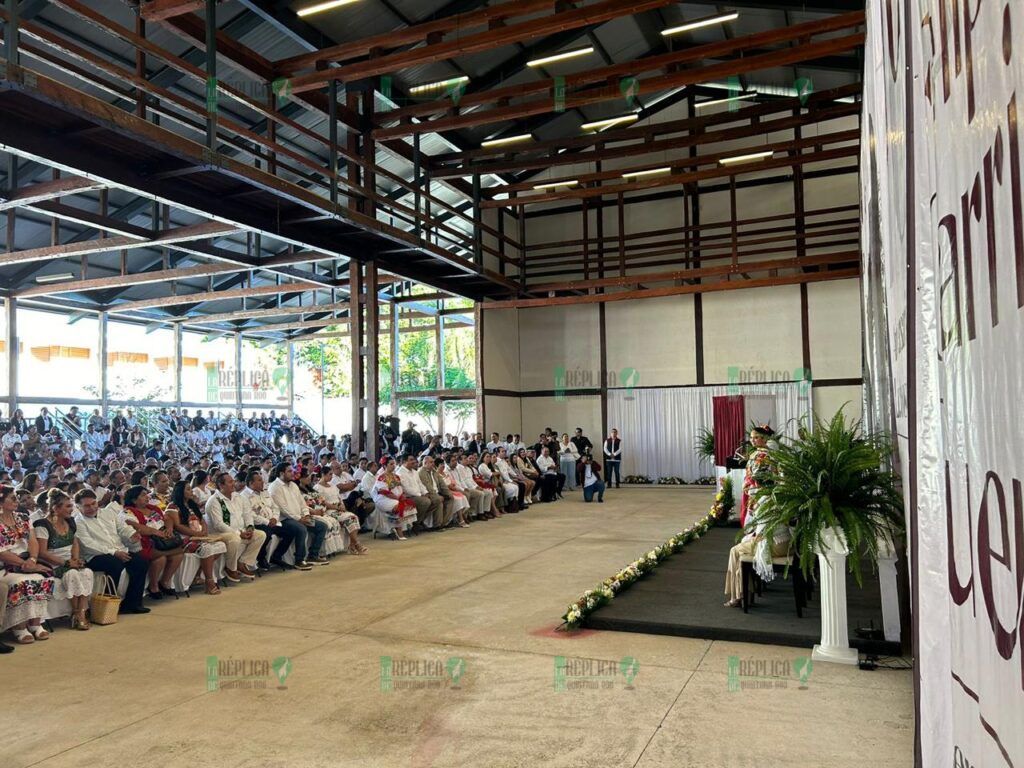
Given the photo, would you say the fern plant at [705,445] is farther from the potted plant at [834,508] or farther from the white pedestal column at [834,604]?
the white pedestal column at [834,604]

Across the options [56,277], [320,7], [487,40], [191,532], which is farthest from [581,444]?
[56,277]

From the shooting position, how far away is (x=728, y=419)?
16.5 m

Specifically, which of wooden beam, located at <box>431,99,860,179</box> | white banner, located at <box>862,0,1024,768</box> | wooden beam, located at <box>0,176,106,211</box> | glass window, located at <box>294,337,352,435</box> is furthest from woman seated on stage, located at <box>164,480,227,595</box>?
glass window, located at <box>294,337,352,435</box>

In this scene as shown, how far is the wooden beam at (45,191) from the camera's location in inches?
348

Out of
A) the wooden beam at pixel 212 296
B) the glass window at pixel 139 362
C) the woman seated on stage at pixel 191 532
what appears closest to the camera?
the woman seated on stage at pixel 191 532

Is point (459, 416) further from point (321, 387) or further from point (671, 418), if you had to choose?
point (321, 387)

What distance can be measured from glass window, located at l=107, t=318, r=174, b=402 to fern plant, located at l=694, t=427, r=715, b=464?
13880 mm

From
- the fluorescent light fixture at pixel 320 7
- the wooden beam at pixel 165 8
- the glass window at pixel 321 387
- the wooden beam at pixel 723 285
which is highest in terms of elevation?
the fluorescent light fixture at pixel 320 7

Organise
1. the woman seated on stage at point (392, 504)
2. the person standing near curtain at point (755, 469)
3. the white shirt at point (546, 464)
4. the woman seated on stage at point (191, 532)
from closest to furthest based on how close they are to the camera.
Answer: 1. the person standing near curtain at point (755, 469)
2. the woman seated on stage at point (191, 532)
3. the woman seated on stage at point (392, 504)
4. the white shirt at point (546, 464)

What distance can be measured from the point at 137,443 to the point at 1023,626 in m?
16.6

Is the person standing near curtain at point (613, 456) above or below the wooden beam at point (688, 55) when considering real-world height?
below

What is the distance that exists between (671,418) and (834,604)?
13153 mm

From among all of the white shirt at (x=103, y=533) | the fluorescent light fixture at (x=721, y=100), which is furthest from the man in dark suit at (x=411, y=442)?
the fluorescent light fixture at (x=721, y=100)

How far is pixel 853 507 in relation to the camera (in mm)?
4703
